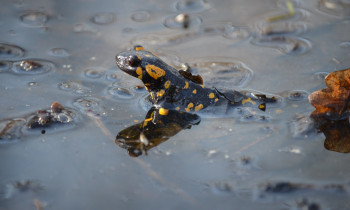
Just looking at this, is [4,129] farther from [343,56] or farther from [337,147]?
[343,56]

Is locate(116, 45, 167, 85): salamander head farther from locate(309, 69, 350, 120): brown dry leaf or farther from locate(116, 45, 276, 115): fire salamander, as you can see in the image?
locate(309, 69, 350, 120): brown dry leaf

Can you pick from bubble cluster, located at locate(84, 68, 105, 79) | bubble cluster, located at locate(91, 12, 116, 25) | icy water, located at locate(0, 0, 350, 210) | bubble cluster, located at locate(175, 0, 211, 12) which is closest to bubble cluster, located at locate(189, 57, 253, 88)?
icy water, located at locate(0, 0, 350, 210)

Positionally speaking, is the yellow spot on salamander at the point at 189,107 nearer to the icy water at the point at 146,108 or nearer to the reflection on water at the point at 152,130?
the reflection on water at the point at 152,130

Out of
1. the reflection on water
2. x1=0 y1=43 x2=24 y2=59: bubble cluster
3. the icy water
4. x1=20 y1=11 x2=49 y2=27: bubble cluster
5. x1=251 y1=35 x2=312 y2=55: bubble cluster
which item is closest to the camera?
the icy water

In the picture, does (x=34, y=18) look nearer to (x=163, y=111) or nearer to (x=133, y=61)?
(x=133, y=61)

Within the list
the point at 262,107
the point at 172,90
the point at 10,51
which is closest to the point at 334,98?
the point at 262,107
